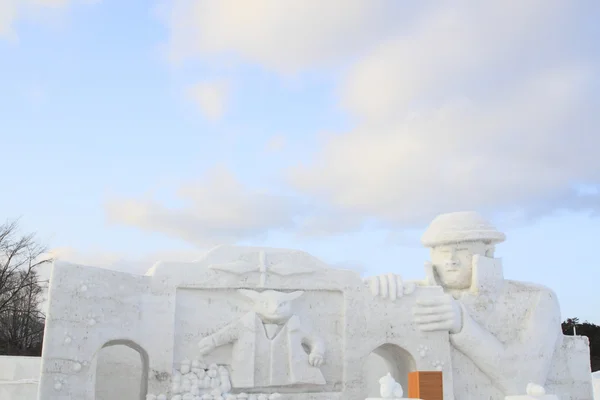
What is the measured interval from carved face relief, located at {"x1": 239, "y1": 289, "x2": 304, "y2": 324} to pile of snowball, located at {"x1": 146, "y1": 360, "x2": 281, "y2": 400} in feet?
3.32

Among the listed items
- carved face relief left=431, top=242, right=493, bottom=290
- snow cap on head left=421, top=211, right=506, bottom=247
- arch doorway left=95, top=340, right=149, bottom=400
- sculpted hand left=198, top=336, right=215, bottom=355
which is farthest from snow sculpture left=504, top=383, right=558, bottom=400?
arch doorway left=95, top=340, right=149, bottom=400

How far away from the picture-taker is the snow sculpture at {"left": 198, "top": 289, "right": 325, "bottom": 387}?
29.5ft

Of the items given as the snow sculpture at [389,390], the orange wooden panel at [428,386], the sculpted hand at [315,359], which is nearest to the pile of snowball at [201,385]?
A: the sculpted hand at [315,359]

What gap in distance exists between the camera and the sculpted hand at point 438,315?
9.92 metres

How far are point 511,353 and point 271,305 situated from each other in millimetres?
4112

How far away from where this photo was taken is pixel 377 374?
12.6 meters

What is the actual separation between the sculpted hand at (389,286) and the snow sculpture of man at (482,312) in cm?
2

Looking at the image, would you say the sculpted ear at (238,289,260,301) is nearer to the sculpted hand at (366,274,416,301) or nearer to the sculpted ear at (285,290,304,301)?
the sculpted ear at (285,290,304,301)

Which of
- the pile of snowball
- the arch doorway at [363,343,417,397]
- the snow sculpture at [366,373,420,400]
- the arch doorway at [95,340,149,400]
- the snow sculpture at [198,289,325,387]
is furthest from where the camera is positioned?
the arch doorway at [95,340,149,400]

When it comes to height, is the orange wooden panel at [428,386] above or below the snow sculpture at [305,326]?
below

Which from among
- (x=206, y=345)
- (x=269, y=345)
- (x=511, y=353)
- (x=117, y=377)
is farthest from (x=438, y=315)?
(x=117, y=377)

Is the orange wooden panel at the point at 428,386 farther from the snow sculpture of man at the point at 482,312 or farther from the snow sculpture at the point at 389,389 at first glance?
the snow sculpture of man at the point at 482,312

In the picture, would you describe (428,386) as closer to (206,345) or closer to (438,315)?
(438,315)

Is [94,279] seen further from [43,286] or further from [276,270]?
[43,286]
